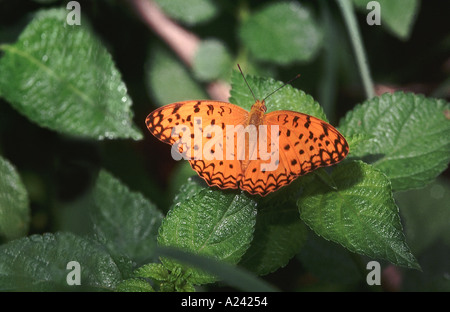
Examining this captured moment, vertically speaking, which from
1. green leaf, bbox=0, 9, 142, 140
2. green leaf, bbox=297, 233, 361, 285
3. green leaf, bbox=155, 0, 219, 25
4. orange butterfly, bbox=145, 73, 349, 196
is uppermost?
green leaf, bbox=155, 0, 219, 25

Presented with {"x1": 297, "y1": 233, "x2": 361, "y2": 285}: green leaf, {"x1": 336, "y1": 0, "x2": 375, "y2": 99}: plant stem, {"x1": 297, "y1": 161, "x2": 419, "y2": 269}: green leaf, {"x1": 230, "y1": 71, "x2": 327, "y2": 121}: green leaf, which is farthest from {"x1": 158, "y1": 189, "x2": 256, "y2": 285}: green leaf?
{"x1": 336, "y1": 0, "x2": 375, "y2": 99}: plant stem

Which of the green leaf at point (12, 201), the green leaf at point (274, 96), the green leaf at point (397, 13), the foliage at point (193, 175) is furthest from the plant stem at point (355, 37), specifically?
the green leaf at point (12, 201)

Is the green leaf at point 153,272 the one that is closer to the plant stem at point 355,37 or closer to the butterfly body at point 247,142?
the butterfly body at point 247,142

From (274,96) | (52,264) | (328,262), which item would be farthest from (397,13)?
(52,264)

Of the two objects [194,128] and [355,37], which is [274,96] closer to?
[194,128]

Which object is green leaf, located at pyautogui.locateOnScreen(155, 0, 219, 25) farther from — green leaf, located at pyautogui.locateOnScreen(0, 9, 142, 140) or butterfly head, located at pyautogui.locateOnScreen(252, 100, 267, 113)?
butterfly head, located at pyautogui.locateOnScreen(252, 100, 267, 113)

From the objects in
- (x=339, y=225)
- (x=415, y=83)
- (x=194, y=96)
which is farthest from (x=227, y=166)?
(x=415, y=83)
